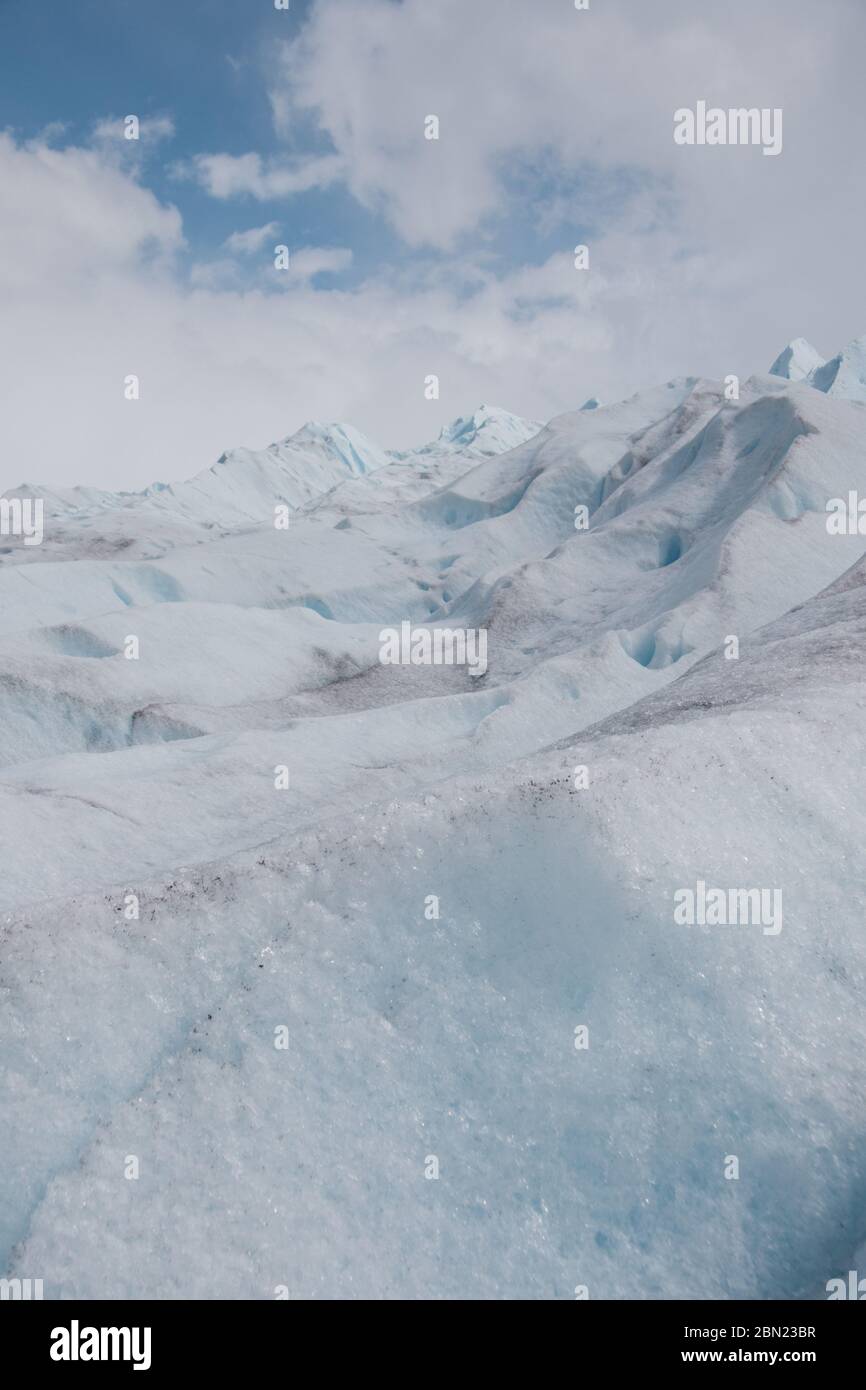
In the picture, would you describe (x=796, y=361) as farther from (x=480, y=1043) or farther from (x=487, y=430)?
(x=480, y=1043)

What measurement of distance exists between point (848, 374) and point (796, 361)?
114ft

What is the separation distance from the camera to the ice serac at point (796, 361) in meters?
103

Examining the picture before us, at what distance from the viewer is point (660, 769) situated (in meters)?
6.23

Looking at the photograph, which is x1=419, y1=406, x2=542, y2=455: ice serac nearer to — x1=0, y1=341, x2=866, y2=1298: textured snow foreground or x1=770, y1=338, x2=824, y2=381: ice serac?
x1=770, y1=338, x2=824, y2=381: ice serac

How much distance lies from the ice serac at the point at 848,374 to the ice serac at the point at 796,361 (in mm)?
26632

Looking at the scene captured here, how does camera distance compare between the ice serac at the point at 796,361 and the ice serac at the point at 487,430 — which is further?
the ice serac at the point at 487,430

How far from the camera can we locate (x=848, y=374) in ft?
241

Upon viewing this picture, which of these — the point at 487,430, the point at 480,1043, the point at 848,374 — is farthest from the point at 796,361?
the point at 480,1043

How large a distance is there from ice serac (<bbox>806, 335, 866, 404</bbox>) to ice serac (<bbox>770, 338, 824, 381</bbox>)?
26.6 m

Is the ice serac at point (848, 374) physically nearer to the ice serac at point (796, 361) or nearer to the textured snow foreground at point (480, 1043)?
the ice serac at point (796, 361)

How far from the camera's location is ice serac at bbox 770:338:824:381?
103m

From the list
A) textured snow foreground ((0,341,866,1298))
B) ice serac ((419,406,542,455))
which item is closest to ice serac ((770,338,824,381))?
ice serac ((419,406,542,455))

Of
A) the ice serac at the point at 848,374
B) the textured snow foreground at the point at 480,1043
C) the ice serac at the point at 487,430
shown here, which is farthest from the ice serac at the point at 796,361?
the textured snow foreground at the point at 480,1043
